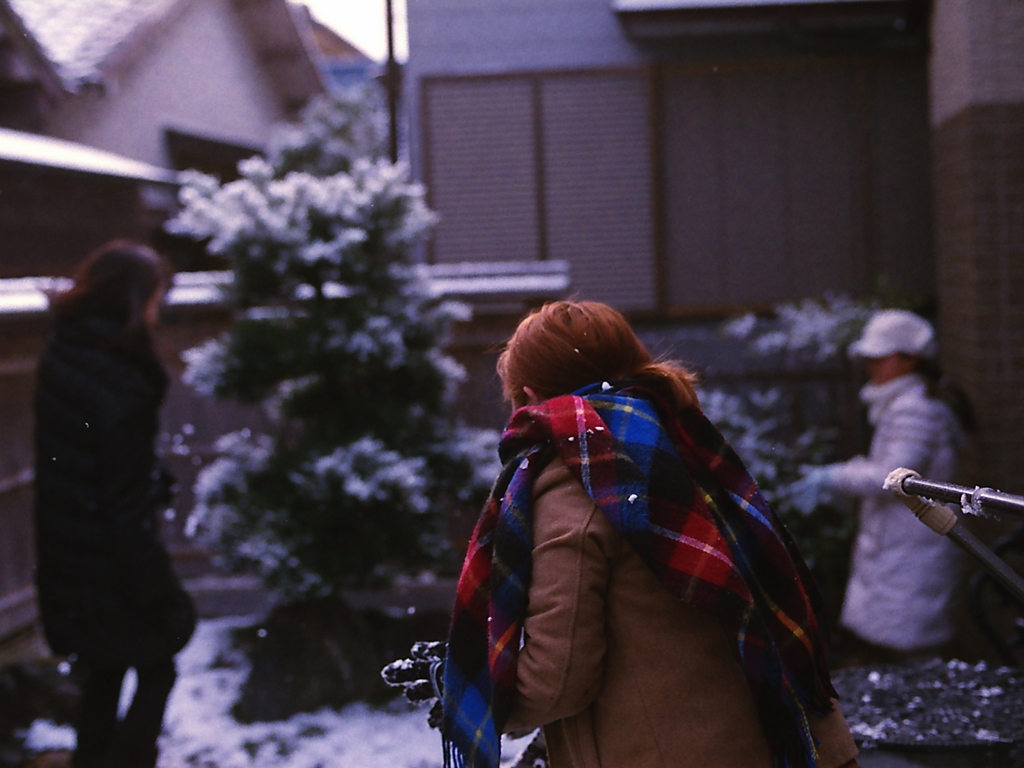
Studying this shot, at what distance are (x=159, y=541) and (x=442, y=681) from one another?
1941mm

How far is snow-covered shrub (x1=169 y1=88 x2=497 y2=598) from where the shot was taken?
4.45 m

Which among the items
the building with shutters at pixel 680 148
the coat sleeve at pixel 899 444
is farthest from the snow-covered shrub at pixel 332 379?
the building with shutters at pixel 680 148

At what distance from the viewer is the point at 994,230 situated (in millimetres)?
4777

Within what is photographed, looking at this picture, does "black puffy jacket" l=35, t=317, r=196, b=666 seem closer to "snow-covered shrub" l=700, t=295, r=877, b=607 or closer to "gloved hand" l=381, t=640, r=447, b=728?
"gloved hand" l=381, t=640, r=447, b=728

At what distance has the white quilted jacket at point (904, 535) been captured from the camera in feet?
13.4

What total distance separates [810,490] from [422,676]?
110 inches

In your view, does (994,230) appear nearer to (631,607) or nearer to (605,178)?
(605,178)

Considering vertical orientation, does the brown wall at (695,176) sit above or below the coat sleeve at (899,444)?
above

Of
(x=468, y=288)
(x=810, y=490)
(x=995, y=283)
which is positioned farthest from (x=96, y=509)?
(x=995, y=283)

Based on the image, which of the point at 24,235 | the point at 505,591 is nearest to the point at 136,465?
the point at 505,591

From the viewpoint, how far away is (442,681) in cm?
206

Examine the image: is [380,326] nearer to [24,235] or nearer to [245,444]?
[245,444]

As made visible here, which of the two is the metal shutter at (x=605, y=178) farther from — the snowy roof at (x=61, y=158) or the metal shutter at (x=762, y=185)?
the snowy roof at (x=61, y=158)

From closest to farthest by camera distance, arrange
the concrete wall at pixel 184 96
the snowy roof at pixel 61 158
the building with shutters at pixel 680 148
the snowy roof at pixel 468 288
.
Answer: the snowy roof at pixel 468 288, the snowy roof at pixel 61 158, the building with shutters at pixel 680 148, the concrete wall at pixel 184 96
